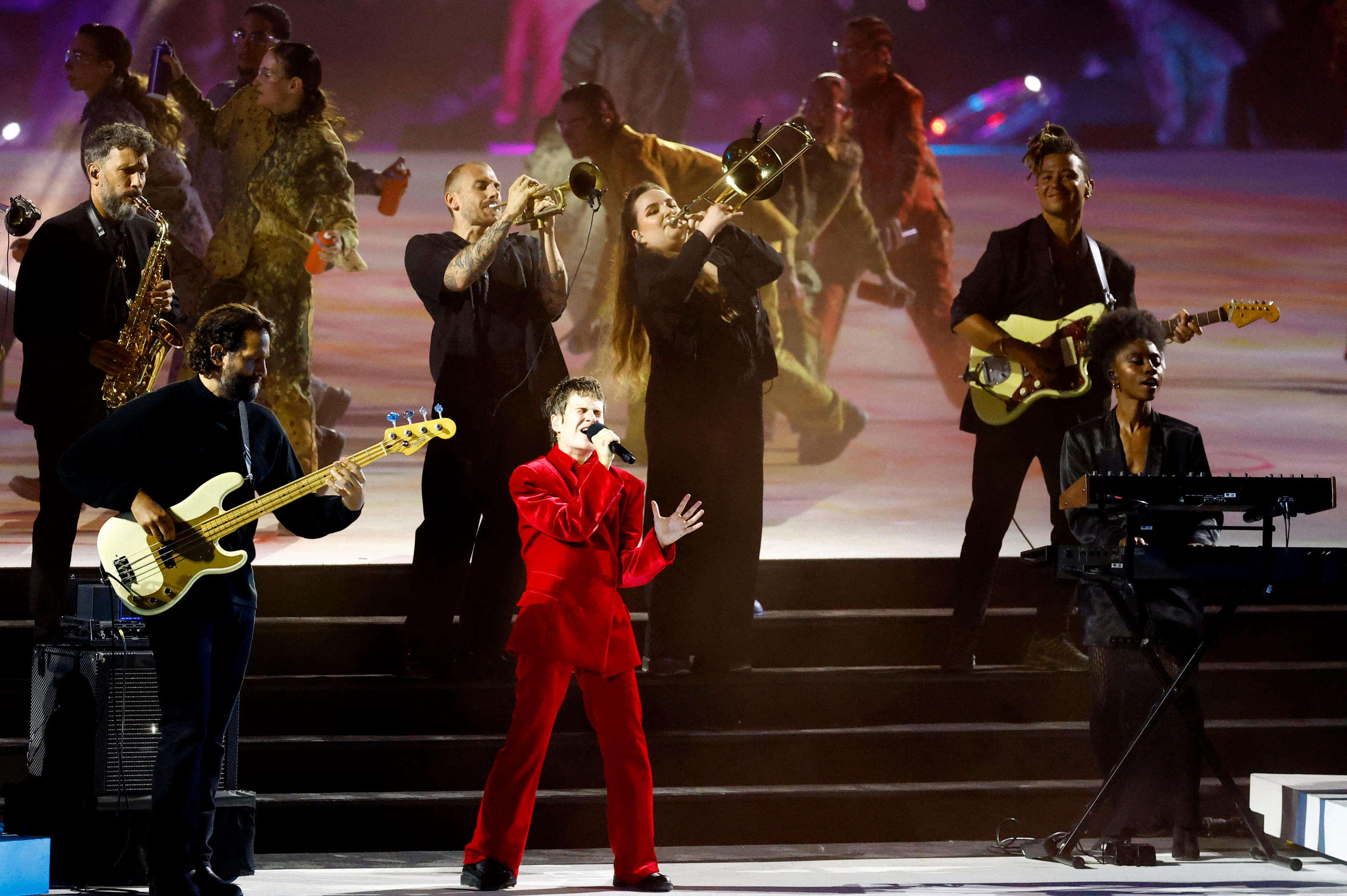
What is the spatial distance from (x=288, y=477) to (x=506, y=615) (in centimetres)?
138

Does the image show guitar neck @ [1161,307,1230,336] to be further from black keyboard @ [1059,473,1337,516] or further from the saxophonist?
the saxophonist

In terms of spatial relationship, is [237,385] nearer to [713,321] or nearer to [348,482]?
[348,482]

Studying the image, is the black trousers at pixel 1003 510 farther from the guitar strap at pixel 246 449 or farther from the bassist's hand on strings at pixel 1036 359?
the guitar strap at pixel 246 449

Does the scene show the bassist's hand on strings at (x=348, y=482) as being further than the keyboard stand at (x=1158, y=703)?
No

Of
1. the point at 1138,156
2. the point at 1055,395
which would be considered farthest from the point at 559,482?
the point at 1138,156

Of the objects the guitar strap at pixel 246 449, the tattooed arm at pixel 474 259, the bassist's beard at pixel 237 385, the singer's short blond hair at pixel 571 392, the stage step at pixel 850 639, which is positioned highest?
the tattooed arm at pixel 474 259

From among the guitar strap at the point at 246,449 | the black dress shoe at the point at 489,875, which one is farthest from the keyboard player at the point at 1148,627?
the guitar strap at the point at 246,449

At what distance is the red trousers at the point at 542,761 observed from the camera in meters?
4.16

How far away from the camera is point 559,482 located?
4.20 meters

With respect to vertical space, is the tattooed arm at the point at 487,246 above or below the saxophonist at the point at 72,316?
above

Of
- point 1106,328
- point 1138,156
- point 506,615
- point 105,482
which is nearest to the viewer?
point 105,482

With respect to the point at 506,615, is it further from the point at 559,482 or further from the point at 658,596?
the point at 559,482

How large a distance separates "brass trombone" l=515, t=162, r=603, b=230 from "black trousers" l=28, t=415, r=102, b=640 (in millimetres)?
1595

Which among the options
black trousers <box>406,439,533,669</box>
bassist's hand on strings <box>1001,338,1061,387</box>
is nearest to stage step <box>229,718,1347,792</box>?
black trousers <box>406,439,533,669</box>
